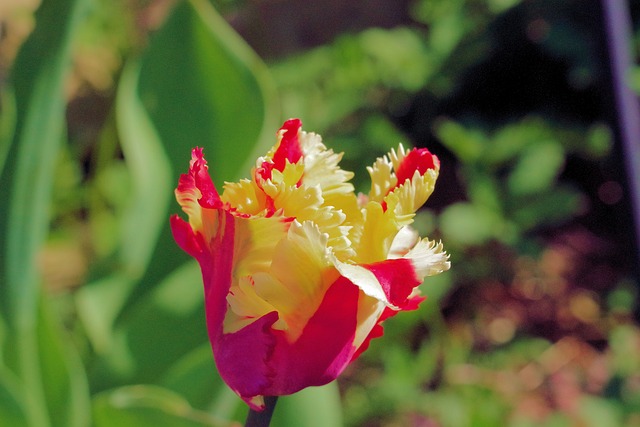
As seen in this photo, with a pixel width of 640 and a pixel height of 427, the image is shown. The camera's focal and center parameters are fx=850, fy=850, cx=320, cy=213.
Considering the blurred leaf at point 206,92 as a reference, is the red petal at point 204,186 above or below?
above

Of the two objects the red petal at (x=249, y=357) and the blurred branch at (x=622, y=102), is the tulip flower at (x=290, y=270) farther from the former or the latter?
the blurred branch at (x=622, y=102)

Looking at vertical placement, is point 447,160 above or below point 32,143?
below

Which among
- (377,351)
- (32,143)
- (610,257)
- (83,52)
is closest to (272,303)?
(32,143)

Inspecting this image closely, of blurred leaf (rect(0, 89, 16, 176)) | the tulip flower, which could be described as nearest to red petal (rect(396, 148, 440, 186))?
the tulip flower

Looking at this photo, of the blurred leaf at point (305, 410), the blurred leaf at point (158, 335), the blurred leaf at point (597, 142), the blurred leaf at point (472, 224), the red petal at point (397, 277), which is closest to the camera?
the red petal at point (397, 277)

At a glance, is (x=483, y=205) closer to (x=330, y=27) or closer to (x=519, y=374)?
(x=519, y=374)

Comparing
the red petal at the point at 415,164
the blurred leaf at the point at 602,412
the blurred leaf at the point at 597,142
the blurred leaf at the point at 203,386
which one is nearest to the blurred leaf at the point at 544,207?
the blurred leaf at the point at 597,142
